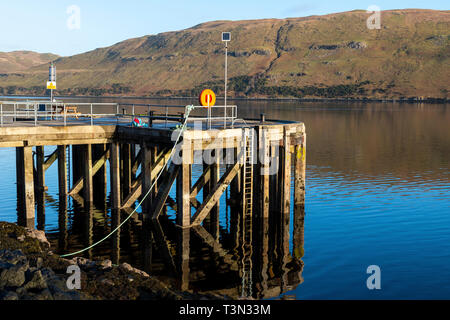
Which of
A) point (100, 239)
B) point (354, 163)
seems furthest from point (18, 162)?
point (354, 163)

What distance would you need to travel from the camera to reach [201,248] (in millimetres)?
22734

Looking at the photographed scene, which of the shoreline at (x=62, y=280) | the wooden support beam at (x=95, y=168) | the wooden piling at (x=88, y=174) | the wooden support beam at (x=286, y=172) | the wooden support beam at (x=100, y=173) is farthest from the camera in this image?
the wooden support beam at (x=100, y=173)

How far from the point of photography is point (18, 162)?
107 feet

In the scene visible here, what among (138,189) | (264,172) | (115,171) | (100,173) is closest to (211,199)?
(264,172)

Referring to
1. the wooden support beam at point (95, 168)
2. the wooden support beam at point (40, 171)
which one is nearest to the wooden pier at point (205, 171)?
the wooden support beam at point (95, 168)

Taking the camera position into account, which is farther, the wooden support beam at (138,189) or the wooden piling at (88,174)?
the wooden piling at (88,174)

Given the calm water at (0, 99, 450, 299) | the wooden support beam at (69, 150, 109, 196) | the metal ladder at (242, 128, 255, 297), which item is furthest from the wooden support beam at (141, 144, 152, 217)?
the wooden support beam at (69, 150, 109, 196)

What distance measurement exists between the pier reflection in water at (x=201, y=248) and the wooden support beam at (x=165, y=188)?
983 millimetres

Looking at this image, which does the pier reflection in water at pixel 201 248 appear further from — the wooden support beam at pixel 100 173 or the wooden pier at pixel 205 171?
the wooden support beam at pixel 100 173

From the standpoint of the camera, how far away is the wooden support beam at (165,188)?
23234 millimetres

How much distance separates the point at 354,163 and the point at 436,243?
25360mm

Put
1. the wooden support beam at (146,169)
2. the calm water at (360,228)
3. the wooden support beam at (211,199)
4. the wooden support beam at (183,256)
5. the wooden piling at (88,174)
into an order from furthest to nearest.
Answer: the wooden piling at (88,174) → the wooden support beam at (146,169) → the wooden support beam at (211,199) → the calm water at (360,228) → the wooden support beam at (183,256)

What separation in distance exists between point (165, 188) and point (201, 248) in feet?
10.7

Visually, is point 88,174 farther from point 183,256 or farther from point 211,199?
point 183,256
